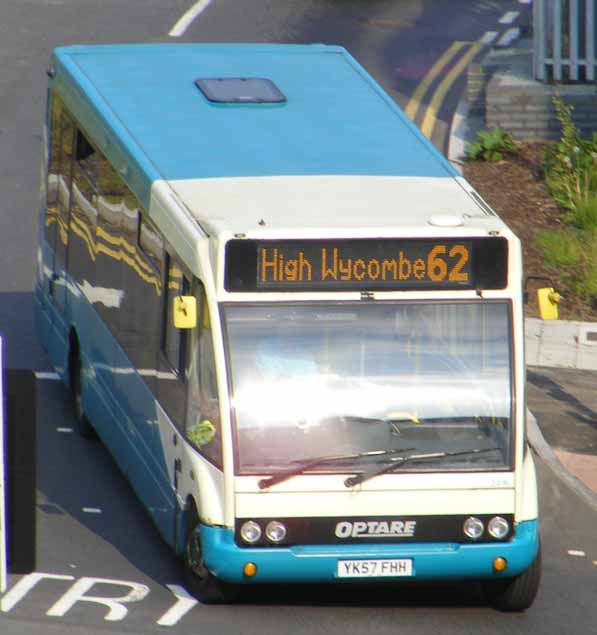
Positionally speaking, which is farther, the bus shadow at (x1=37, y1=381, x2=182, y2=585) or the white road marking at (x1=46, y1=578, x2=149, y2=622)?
the bus shadow at (x1=37, y1=381, x2=182, y2=585)

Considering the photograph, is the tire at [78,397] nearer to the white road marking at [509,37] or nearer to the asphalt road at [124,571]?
the asphalt road at [124,571]

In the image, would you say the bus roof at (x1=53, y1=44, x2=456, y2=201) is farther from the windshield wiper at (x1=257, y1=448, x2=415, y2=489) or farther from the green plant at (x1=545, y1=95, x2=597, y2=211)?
the green plant at (x1=545, y1=95, x2=597, y2=211)

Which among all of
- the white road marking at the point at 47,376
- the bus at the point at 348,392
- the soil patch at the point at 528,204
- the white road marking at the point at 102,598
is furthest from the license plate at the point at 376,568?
the soil patch at the point at 528,204

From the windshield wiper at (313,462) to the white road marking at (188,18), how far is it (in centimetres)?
1893

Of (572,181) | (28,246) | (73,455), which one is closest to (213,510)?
(73,455)

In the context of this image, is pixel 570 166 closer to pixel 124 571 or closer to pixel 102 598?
pixel 124 571

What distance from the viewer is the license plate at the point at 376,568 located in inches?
484

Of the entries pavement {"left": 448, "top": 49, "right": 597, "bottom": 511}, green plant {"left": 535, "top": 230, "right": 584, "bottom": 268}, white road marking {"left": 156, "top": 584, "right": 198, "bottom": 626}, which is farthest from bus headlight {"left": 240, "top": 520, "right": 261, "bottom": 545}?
green plant {"left": 535, "top": 230, "right": 584, "bottom": 268}

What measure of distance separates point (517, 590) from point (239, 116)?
445 cm

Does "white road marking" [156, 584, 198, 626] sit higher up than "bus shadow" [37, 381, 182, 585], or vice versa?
"white road marking" [156, 584, 198, 626]

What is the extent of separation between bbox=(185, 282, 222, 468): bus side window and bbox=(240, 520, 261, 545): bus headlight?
0.41 metres

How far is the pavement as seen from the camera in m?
17.0

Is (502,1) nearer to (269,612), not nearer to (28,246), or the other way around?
(28,246)

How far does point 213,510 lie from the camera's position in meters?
12.2
